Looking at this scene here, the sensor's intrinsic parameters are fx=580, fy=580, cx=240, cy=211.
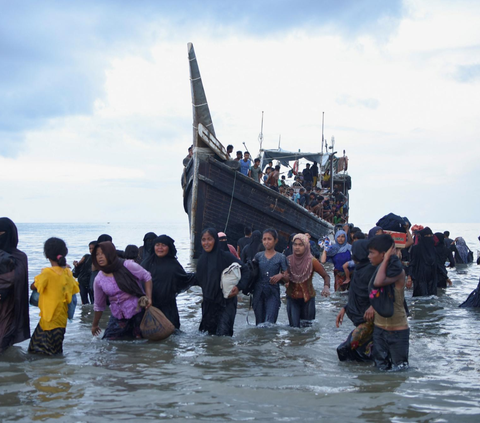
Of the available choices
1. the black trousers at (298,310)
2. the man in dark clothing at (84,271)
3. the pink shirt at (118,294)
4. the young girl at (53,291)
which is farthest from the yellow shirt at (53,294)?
the man in dark clothing at (84,271)

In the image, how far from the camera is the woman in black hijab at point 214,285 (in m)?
6.02

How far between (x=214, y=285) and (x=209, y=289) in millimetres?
79

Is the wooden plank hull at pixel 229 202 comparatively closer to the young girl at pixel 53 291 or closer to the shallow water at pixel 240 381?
the shallow water at pixel 240 381

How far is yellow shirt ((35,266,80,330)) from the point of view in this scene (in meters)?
5.01

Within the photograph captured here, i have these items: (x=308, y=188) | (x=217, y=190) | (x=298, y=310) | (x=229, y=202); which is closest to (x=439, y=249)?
(x=298, y=310)

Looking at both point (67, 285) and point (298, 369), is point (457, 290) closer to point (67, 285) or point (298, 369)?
point (298, 369)

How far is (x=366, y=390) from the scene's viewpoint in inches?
171

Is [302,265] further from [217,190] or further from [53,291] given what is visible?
[217,190]

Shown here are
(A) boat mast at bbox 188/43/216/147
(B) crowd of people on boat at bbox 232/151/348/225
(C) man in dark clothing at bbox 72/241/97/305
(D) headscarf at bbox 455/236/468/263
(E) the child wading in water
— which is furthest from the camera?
(D) headscarf at bbox 455/236/468/263

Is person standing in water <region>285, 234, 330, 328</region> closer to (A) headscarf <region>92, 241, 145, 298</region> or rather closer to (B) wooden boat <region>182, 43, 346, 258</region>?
(A) headscarf <region>92, 241, 145, 298</region>

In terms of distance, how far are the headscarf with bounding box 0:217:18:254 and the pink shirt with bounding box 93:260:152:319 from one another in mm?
890

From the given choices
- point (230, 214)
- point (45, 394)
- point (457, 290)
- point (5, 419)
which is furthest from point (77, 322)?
point (230, 214)

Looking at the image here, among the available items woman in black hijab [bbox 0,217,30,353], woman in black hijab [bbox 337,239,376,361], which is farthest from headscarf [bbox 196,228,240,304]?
woman in black hijab [bbox 0,217,30,353]

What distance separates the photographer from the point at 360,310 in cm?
513
